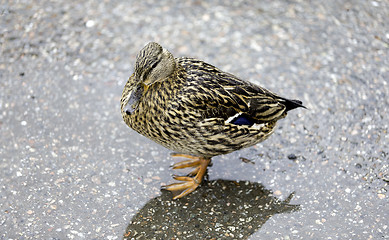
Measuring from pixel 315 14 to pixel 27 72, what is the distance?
3705 mm

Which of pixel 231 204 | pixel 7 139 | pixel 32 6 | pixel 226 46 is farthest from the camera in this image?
pixel 32 6

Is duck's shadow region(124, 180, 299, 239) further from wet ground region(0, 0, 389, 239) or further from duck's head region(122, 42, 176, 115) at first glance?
duck's head region(122, 42, 176, 115)

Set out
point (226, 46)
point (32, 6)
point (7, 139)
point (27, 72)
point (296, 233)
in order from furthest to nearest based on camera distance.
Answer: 1. point (32, 6)
2. point (226, 46)
3. point (27, 72)
4. point (7, 139)
5. point (296, 233)

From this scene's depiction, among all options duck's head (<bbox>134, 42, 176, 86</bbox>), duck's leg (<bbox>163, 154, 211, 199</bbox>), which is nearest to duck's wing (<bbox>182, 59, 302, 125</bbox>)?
duck's head (<bbox>134, 42, 176, 86</bbox>)

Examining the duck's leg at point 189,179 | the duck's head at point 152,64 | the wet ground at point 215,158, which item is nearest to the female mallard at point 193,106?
→ the duck's head at point 152,64

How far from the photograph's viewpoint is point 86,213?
14.0 ft

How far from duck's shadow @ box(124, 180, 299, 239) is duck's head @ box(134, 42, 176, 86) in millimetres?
1137

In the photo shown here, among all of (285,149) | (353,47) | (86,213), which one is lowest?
(86,213)

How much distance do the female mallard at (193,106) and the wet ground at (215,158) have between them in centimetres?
60

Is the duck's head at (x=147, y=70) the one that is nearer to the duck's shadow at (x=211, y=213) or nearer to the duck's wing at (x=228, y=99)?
the duck's wing at (x=228, y=99)

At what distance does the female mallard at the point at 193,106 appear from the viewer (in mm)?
4047

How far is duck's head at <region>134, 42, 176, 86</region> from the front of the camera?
3936 millimetres

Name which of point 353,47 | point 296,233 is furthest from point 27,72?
point 353,47

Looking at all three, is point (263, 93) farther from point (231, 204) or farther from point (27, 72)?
point (27, 72)
